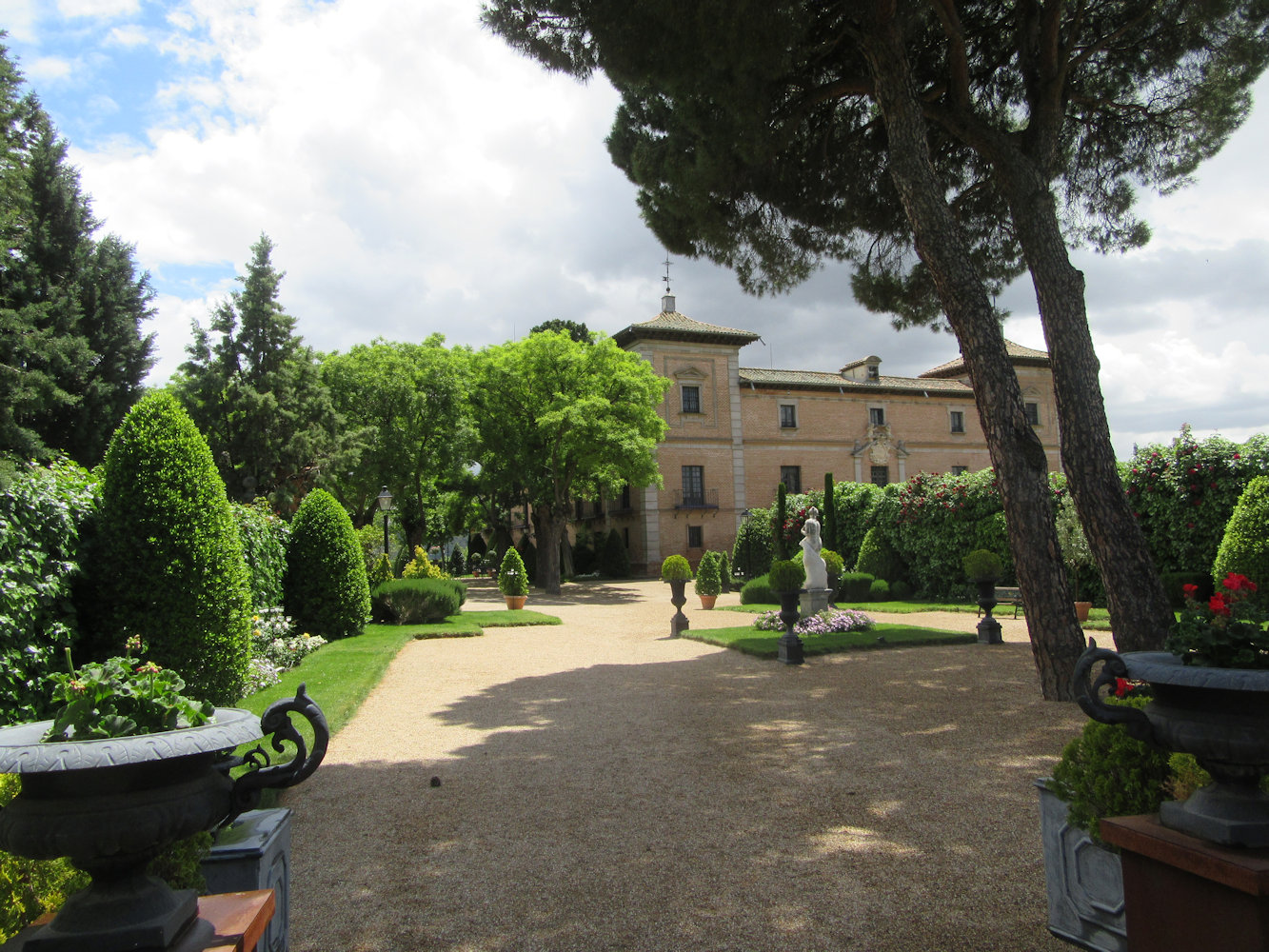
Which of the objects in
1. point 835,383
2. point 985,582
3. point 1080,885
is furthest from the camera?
point 835,383

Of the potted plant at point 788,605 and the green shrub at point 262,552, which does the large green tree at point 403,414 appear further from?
the potted plant at point 788,605

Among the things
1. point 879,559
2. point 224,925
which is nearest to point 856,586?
point 879,559

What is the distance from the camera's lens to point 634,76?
8.10 metres

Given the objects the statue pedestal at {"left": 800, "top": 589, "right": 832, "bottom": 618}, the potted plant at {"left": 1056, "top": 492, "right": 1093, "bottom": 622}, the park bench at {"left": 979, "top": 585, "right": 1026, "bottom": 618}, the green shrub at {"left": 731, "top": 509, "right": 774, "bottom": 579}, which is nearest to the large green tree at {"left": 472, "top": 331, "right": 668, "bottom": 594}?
the green shrub at {"left": 731, "top": 509, "right": 774, "bottom": 579}

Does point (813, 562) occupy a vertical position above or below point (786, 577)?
above

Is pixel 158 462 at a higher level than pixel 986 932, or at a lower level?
higher

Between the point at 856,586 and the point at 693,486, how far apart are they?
14600 mm

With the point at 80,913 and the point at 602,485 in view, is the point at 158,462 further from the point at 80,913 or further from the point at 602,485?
the point at 602,485

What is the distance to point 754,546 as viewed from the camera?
27578mm

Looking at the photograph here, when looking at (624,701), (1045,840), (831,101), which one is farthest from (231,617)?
(831,101)

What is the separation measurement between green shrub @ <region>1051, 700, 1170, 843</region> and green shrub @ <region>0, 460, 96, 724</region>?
6.03 m

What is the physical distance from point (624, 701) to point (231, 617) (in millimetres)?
3873

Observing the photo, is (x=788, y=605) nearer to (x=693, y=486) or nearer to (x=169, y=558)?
(x=169, y=558)

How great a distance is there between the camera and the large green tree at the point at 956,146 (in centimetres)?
733
